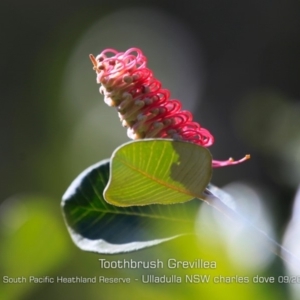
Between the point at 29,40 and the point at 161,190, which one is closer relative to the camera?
the point at 161,190

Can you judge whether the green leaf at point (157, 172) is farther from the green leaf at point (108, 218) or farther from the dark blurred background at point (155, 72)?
the dark blurred background at point (155, 72)

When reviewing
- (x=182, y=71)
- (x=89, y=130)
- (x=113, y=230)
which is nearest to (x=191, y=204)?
(x=113, y=230)

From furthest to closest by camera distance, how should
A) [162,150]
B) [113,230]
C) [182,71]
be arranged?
[182,71] → [113,230] → [162,150]

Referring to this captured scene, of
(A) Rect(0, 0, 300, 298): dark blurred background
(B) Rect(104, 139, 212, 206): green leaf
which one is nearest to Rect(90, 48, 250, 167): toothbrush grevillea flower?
(B) Rect(104, 139, 212, 206): green leaf

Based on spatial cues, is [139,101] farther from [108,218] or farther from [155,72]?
[155,72]

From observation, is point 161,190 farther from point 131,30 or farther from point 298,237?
point 131,30
